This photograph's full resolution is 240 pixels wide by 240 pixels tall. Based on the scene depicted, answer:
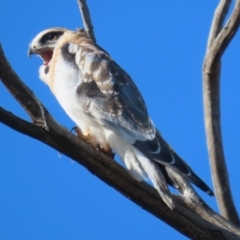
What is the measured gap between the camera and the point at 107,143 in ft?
16.1

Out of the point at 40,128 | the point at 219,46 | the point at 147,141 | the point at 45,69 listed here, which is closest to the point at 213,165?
the point at 147,141

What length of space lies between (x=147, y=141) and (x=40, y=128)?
3.76 feet

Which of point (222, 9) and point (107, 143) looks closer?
point (222, 9)

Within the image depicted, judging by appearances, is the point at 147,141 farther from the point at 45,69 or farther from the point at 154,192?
the point at 45,69

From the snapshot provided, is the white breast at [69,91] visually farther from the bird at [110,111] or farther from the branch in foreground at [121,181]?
the branch in foreground at [121,181]

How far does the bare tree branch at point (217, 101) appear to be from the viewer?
4.00 metres

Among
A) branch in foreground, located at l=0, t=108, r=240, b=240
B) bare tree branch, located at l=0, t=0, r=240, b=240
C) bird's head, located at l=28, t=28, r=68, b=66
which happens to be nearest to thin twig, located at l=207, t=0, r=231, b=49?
bare tree branch, located at l=0, t=0, r=240, b=240

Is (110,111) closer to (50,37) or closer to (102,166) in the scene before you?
(102,166)

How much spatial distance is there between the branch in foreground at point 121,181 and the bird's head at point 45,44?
7.95 feet

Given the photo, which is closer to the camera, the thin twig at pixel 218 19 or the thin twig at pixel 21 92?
the thin twig at pixel 21 92

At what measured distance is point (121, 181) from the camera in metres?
3.77

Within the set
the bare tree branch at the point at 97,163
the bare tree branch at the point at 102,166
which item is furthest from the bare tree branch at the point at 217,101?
the bare tree branch at the point at 102,166

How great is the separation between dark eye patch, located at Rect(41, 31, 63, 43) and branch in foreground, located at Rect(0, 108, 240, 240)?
2677 millimetres

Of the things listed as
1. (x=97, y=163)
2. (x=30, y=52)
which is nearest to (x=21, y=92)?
(x=97, y=163)
